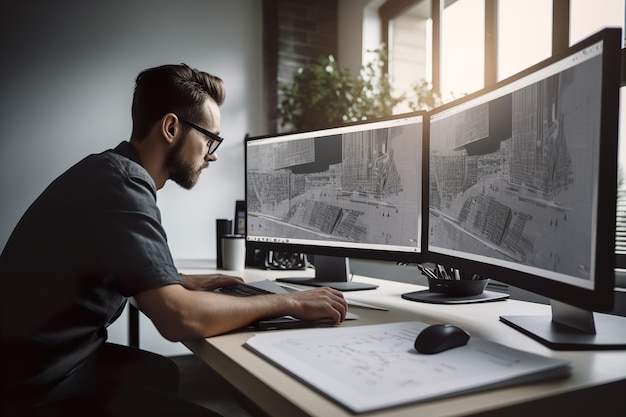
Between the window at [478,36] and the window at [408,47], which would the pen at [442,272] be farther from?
the window at [408,47]

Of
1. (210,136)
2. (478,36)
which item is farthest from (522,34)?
(210,136)

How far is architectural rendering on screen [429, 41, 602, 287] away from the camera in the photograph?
0.69 metres

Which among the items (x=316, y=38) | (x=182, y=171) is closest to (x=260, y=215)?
(x=182, y=171)

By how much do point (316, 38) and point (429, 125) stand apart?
2.06m

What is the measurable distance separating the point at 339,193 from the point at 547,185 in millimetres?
771

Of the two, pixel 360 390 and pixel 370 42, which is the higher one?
pixel 370 42

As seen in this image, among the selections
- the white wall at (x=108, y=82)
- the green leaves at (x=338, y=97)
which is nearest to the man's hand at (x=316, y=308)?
the green leaves at (x=338, y=97)

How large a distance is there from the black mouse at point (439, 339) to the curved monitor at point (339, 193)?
588 millimetres

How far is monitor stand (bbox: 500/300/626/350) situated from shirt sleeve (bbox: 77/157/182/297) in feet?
2.07

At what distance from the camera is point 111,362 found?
4.37 feet

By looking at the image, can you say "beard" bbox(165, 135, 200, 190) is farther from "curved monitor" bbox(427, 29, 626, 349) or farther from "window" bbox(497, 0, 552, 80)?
"window" bbox(497, 0, 552, 80)

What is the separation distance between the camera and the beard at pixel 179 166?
4.12 feet

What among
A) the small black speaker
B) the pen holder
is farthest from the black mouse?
the small black speaker

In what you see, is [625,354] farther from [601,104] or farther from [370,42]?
[370,42]
